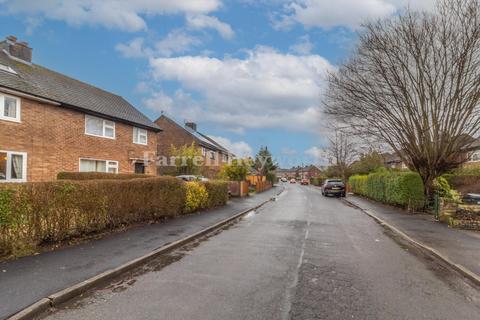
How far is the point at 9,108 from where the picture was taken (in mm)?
14438

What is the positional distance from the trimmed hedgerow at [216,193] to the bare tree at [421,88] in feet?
25.2

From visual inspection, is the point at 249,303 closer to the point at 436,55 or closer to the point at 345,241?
the point at 345,241


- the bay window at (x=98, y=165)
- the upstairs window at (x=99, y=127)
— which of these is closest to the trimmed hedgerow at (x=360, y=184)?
the bay window at (x=98, y=165)

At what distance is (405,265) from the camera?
7016mm

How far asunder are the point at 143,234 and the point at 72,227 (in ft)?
6.34

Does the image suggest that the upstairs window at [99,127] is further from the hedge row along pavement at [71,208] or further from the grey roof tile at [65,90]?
the hedge row along pavement at [71,208]

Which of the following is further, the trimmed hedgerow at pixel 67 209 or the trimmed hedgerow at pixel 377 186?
the trimmed hedgerow at pixel 377 186

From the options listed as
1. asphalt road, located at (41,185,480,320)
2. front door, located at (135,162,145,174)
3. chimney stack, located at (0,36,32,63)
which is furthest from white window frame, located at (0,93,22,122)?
asphalt road, located at (41,185,480,320)

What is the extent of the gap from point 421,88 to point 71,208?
16629 mm

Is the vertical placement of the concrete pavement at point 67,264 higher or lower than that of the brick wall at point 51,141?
lower

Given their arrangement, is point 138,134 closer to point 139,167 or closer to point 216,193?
point 139,167

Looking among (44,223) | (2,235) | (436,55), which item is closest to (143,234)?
(44,223)

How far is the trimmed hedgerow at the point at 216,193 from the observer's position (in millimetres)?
17048

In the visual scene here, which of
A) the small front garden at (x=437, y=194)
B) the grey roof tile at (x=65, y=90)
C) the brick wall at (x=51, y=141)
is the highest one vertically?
the grey roof tile at (x=65, y=90)
